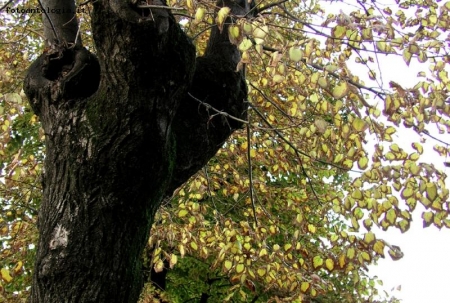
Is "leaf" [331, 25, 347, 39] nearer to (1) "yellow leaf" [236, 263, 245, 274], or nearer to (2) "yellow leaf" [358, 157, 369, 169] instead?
(2) "yellow leaf" [358, 157, 369, 169]

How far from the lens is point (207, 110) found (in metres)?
3.98

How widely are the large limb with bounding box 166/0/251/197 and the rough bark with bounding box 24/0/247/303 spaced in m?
0.43

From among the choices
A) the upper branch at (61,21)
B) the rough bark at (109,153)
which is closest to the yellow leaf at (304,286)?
the rough bark at (109,153)

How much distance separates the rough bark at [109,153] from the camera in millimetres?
3137

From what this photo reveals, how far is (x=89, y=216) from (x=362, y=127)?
1.90 meters

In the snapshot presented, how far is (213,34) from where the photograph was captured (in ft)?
15.9

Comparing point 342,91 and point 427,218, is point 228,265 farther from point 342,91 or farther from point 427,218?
point 342,91

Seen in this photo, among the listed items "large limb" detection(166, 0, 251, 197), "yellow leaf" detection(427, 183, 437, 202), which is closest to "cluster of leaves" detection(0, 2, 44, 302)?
"large limb" detection(166, 0, 251, 197)

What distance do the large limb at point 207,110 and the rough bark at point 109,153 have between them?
1.42 feet

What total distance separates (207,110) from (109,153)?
1011 mm

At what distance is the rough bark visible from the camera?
3.14 m

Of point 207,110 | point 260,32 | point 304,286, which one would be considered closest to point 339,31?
point 260,32

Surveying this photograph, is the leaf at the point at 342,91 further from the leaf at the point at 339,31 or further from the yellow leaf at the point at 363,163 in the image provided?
the yellow leaf at the point at 363,163

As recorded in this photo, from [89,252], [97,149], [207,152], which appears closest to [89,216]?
[89,252]
